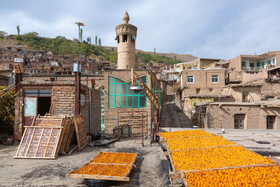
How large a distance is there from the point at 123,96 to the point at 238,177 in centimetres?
1272

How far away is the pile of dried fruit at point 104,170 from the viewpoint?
5214mm

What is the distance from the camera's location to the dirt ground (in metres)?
5.34

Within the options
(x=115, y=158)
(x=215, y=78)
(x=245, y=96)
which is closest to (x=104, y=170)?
(x=115, y=158)

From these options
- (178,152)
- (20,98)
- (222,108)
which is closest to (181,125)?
(222,108)

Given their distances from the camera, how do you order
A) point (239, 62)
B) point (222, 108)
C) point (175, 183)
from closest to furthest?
1. point (175, 183)
2. point (222, 108)
3. point (239, 62)

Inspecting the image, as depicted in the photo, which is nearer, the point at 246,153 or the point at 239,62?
the point at 246,153

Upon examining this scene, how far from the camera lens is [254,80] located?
26.7 m

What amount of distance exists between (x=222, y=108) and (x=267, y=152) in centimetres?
991

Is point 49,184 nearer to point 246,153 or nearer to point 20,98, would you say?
point 246,153

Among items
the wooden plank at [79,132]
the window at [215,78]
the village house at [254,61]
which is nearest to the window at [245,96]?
the window at [215,78]

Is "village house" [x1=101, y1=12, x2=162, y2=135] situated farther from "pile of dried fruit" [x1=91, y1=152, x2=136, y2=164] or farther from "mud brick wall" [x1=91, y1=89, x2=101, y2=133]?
"pile of dried fruit" [x1=91, y1=152, x2=136, y2=164]

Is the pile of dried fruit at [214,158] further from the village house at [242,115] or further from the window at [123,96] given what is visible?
the village house at [242,115]

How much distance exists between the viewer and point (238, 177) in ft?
11.7

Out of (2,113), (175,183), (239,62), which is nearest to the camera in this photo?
(175,183)
